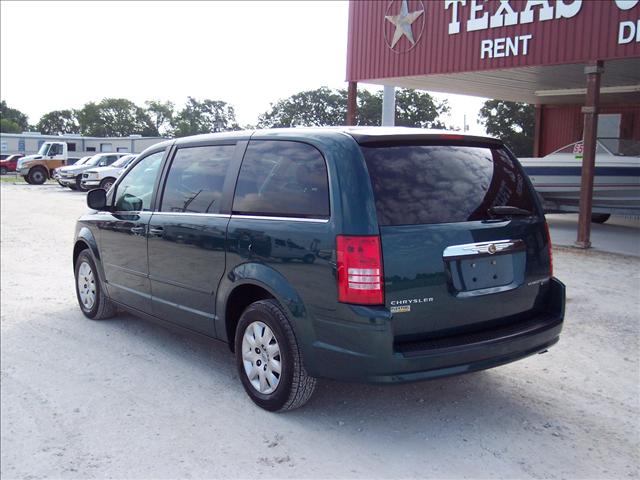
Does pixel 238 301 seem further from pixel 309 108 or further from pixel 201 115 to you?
pixel 201 115

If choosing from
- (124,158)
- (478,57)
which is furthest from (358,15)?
(124,158)

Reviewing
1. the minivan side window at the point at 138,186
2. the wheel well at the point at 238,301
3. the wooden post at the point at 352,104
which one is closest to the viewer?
the wheel well at the point at 238,301

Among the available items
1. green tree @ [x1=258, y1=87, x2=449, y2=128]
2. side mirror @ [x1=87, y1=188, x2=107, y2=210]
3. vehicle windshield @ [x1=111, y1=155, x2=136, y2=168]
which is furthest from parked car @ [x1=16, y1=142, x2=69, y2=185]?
side mirror @ [x1=87, y1=188, x2=107, y2=210]

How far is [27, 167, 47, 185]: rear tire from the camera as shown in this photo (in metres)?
33.0

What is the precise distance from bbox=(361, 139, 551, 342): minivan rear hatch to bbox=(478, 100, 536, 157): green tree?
34281 mm

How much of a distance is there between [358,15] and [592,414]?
12.6m

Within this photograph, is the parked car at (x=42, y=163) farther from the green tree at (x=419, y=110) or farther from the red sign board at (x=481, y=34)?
the red sign board at (x=481, y=34)

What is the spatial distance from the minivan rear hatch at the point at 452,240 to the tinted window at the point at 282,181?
0.35m

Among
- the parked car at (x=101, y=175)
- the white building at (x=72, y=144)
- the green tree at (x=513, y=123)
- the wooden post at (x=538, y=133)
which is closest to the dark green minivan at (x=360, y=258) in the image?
the wooden post at (x=538, y=133)

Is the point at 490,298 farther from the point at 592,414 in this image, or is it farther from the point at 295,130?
the point at 295,130

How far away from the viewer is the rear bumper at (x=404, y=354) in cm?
343

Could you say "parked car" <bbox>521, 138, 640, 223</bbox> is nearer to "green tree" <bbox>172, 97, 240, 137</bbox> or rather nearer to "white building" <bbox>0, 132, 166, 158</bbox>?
"white building" <bbox>0, 132, 166, 158</bbox>

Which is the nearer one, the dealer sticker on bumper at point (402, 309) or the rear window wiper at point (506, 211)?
the dealer sticker on bumper at point (402, 309)

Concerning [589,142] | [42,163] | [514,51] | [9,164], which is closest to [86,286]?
[589,142]
